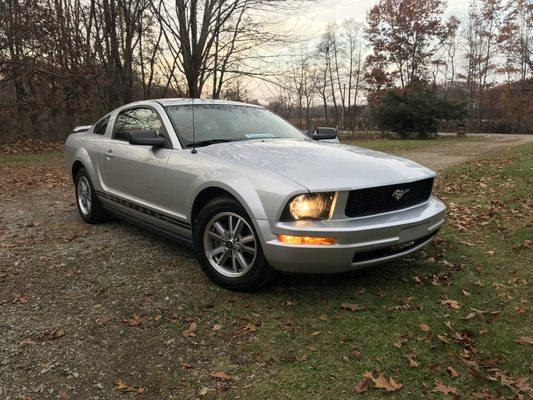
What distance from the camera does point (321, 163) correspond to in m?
3.58

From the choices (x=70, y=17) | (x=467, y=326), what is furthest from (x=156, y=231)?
(x=70, y=17)

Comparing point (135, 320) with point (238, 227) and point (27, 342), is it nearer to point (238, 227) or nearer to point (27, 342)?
point (27, 342)

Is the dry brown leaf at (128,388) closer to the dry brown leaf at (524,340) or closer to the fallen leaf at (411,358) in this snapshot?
the fallen leaf at (411,358)

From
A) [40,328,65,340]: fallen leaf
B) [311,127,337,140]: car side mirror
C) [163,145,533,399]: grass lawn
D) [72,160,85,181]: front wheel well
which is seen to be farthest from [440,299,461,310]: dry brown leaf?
[72,160,85,181]: front wheel well

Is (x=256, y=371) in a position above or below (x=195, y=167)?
below

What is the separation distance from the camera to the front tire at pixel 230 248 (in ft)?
11.5

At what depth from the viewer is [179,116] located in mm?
4590

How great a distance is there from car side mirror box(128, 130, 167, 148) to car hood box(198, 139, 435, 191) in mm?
474

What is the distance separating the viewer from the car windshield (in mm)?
4430

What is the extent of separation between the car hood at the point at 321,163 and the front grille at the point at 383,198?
6cm

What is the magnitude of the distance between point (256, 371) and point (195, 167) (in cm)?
186

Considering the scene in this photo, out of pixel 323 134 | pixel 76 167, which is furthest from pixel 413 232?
pixel 76 167

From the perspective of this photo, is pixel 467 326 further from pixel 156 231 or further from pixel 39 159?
pixel 39 159

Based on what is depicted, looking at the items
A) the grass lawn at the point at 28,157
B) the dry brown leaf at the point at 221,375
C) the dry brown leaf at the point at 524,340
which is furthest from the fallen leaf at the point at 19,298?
the grass lawn at the point at 28,157
